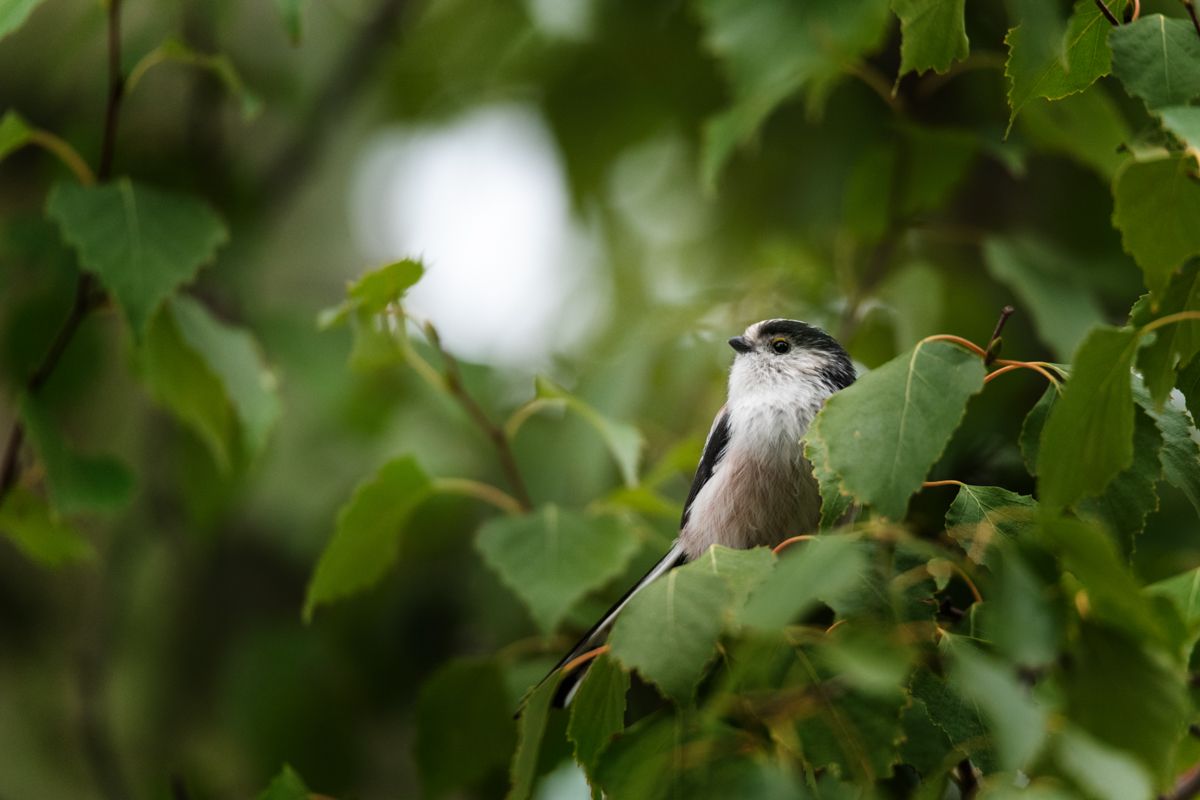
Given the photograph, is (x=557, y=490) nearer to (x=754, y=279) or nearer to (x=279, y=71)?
(x=754, y=279)

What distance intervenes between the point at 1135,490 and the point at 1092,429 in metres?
0.18

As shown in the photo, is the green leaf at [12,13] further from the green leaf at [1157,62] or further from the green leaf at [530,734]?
the green leaf at [1157,62]

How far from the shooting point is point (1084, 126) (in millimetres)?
2729

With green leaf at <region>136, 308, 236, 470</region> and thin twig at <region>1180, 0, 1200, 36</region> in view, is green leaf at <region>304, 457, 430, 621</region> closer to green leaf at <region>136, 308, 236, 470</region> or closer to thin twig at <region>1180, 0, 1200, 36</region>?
green leaf at <region>136, 308, 236, 470</region>

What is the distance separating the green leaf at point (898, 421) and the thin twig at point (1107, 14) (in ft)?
1.41

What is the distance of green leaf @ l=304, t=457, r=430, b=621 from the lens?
2367 millimetres

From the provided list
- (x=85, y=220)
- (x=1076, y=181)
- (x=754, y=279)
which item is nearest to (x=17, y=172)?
(x=85, y=220)

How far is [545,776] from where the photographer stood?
248 cm

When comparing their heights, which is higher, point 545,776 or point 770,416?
point 770,416

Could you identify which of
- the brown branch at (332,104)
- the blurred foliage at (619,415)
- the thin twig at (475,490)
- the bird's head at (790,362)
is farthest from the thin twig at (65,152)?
the brown branch at (332,104)

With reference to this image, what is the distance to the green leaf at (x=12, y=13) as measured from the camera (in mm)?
1885

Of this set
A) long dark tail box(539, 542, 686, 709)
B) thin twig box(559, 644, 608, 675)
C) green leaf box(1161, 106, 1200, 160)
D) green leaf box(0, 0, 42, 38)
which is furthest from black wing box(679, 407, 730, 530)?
green leaf box(0, 0, 42, 38)

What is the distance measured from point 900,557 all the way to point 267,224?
3583 millimetres

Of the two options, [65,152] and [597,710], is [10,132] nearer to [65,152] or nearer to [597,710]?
[65,152]
